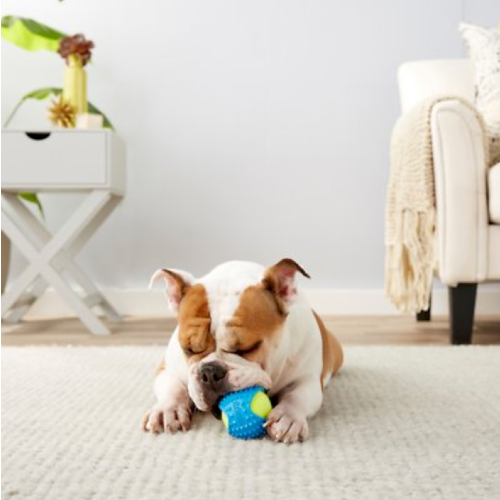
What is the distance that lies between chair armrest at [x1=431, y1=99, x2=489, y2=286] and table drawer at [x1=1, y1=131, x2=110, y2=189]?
0.87 meters

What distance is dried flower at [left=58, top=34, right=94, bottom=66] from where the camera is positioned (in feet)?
7.11

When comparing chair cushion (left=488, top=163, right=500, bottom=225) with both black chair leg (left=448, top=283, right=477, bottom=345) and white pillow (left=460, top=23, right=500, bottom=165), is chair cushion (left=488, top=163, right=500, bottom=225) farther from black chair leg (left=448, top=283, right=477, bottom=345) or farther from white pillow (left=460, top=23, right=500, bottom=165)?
black chair leg (left=448, top=283, right=477, bottom=345)

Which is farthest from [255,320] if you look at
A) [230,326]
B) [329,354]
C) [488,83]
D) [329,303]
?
[488,83]

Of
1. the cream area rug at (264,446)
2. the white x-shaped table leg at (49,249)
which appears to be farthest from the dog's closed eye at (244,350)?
the white x-shaped table leg at (49,249)

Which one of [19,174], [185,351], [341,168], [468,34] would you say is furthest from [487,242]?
[19,174]

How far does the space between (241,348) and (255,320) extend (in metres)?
0.04

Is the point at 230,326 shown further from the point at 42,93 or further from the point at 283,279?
the point at 42,93

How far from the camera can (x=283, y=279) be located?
3.09ft

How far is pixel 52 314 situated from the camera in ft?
7.68

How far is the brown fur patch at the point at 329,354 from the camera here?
1.12m

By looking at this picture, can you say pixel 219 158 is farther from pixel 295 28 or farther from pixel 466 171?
pixel 466 171

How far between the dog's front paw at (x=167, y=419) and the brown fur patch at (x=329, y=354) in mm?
228

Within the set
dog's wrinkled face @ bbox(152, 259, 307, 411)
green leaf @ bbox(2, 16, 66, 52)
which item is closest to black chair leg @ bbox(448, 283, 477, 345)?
dog's wrinkled face @ bbox(152, 259, 307, 411)

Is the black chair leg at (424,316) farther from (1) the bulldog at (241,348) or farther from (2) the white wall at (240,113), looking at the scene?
(1) the bulldog at (241,348)
